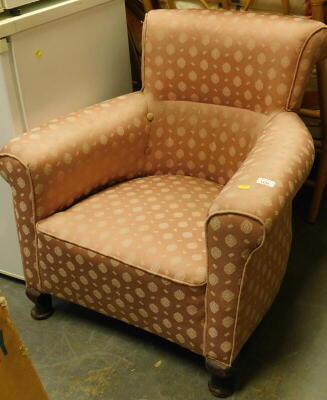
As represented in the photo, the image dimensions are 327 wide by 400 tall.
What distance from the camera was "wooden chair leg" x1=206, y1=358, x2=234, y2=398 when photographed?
56.6 inches

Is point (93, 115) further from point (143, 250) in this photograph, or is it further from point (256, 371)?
→ point (256, 371)

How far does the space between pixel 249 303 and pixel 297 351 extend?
0.32 meters

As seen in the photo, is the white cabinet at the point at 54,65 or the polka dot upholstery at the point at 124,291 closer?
the polka dot upholstery at the point at 124,291

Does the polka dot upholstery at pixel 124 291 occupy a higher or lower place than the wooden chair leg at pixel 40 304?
higher

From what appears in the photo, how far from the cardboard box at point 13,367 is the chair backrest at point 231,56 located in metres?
1.01

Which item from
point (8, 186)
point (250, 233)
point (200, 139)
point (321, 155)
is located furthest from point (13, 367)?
point (321, 155)

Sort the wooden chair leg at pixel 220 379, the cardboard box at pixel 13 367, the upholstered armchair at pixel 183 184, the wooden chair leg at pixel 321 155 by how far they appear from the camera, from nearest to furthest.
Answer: the cardboard box at pixel 13 367
the upholstered armchair at pixel 183 184
the wooden chair leg at pixel 220 379
the wooden chair leg at pixel 321 155

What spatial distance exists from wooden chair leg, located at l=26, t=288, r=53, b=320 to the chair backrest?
0.72m

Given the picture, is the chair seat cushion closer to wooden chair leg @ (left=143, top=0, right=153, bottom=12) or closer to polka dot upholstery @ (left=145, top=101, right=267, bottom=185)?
polka dot upholstery @ (left=145, top=101, right=267, bottom=185)

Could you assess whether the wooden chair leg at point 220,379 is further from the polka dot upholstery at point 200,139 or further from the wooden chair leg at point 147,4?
the wooden chair leg at point 147,4

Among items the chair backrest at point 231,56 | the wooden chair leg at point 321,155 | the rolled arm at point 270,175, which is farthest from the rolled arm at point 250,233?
the wooden chair leg at point 321,155

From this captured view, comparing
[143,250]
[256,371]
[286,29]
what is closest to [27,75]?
[143,250]

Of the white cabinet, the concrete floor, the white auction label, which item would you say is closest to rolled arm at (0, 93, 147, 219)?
the white cabinet

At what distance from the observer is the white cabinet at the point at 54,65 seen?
1.60 m
